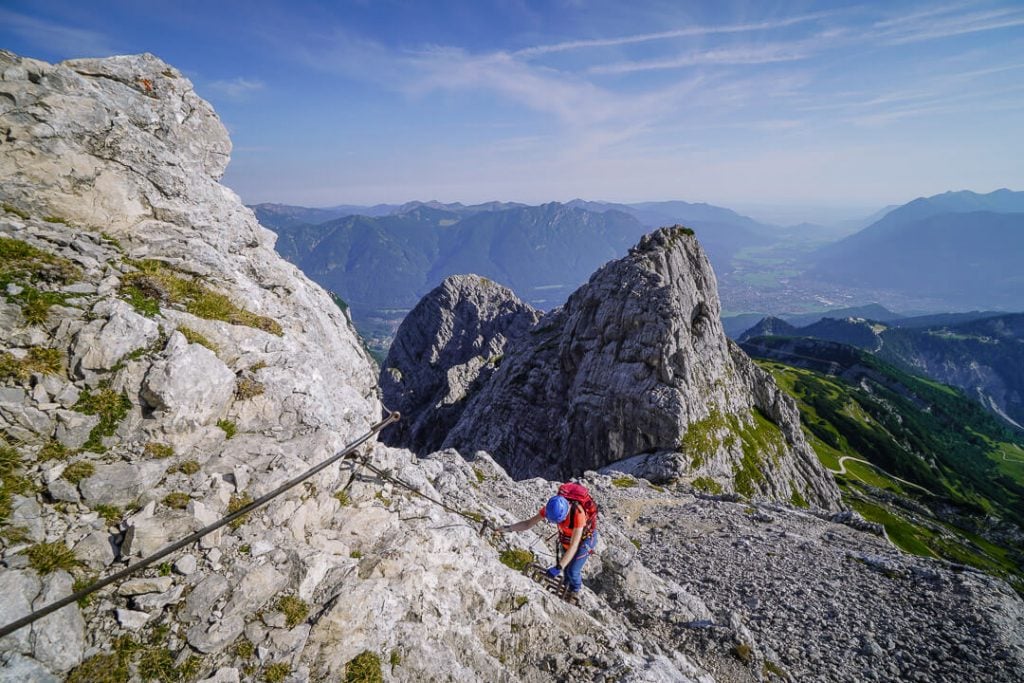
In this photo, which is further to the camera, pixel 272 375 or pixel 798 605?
pixel 798 605

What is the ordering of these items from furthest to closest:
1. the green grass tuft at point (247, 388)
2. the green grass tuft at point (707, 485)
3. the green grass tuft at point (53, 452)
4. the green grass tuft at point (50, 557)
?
1. the green grass tuft at point (707, 485)
2. the green grass tuft at point (247, 388)
3. the green grass tuft at point (53, 452)
4. the green grass tuft at point (50, 557)

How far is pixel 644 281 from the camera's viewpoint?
7362 centimetres

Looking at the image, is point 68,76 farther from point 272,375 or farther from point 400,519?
point 400,519

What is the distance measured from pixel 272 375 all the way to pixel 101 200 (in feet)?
31.1

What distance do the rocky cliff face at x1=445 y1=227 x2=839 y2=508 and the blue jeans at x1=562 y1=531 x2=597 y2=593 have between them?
41.3 m

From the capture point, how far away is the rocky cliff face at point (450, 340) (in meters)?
134

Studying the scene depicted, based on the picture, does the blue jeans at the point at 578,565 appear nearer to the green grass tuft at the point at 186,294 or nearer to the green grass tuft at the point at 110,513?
the green grass tuft at the point at 110,513

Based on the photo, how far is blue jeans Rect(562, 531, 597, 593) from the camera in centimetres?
1423

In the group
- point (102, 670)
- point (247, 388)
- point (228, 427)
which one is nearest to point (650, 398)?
point (247, 388)

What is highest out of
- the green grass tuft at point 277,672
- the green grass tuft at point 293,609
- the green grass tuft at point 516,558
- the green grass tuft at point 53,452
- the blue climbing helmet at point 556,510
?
the green grass tuft at point 53,452

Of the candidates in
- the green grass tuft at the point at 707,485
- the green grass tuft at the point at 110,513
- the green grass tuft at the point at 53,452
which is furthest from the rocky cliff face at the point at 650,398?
the green grass tuft at the point at 53,452

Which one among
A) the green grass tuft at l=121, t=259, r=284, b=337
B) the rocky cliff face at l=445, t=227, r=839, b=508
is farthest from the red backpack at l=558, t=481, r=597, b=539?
the rocky cliff face at l=445, t=227, r=839, b=508

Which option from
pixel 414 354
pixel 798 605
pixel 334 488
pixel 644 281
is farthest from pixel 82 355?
pixel 414 354

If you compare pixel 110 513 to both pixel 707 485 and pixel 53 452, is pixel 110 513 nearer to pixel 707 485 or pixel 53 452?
A: pixel 53 452
